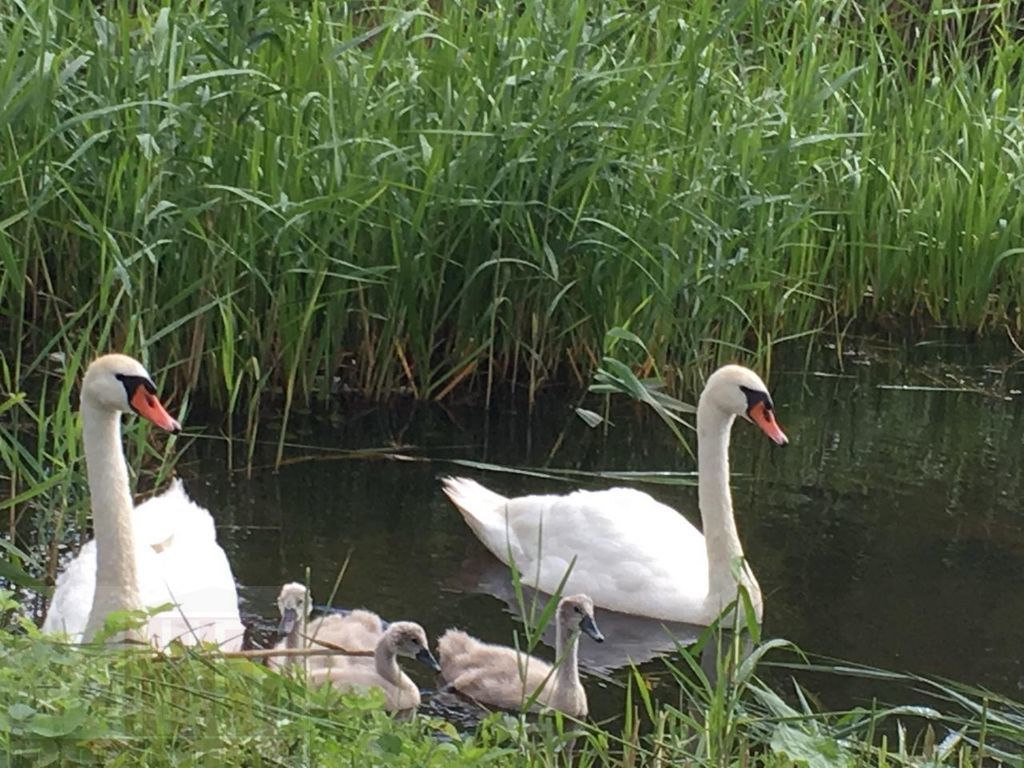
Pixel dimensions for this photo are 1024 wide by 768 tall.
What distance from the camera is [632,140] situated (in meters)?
7.41

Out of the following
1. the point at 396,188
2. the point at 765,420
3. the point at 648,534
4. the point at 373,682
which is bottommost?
the point at 373,682

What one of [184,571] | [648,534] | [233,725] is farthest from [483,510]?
[233,725]

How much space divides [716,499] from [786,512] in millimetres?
717

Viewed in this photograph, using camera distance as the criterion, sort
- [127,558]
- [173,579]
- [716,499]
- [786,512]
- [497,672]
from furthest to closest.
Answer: [786,512]
[716,499]
[173,579]
[497,672]
[127,558]

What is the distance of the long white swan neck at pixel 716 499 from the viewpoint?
6340 millimetres

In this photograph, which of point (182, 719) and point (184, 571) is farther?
point (184, 571)

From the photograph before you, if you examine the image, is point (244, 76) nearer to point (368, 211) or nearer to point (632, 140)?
point (368, 211)

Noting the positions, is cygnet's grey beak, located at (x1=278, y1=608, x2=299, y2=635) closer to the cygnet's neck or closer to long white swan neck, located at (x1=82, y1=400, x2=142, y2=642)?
the cygnet's neck

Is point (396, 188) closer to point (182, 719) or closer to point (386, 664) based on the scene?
point (386, 664)

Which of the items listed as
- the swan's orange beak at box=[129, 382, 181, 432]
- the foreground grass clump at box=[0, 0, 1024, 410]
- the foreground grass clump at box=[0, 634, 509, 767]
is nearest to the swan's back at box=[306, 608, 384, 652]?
the swan's orange beak at box=[129, 382, 181, 432]

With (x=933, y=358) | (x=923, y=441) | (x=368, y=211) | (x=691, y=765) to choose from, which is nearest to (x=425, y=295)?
(x=368, y=211)

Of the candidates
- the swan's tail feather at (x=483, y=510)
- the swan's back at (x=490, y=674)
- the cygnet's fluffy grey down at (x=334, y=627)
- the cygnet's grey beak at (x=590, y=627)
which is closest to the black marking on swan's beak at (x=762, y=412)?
the swan's tail feather at (x=483, y=510)

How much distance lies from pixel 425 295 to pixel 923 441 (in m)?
2.12

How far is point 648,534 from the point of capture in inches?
258
